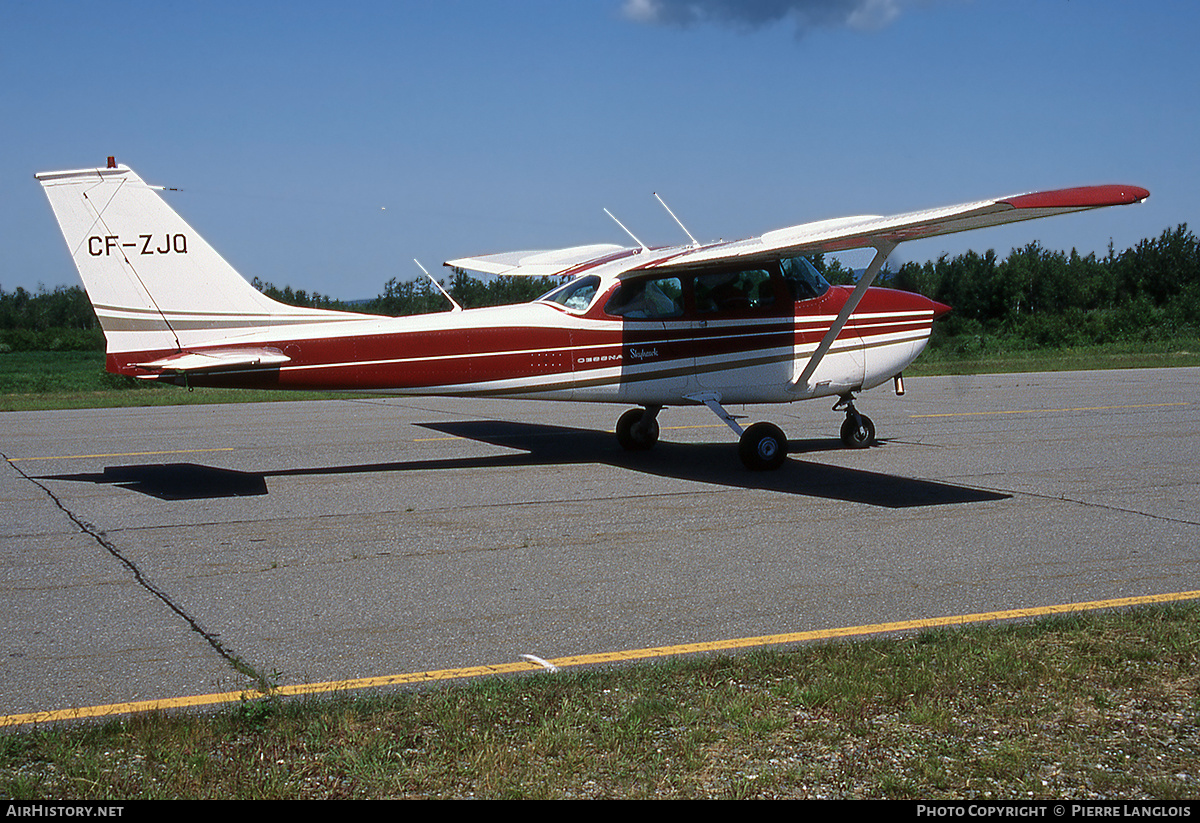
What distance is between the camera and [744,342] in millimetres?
11898

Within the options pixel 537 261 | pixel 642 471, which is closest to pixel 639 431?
pixel 642 471

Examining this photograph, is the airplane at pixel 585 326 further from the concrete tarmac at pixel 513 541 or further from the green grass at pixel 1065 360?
the green grass at pixel 1065 360

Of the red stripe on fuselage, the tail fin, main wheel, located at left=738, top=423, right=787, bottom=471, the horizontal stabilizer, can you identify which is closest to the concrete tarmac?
main wheel, located at left=738, top=423, right=787, bottom=471

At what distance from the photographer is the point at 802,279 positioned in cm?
1228

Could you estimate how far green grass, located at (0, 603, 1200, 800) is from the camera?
12.3 ft

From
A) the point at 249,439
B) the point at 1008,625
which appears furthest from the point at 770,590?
the point at 249,439

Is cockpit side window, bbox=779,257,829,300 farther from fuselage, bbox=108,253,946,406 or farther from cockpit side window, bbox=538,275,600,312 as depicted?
cockpit side window, bbox=538,275,600,312

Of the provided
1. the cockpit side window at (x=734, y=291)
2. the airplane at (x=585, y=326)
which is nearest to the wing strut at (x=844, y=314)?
the airplane at (x=585, y=326)

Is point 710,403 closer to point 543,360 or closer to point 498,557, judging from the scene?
point 543,360

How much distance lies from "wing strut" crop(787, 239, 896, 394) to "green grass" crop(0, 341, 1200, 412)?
12.3 metres

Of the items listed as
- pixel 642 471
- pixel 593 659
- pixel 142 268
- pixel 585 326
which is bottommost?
pixel 593 659

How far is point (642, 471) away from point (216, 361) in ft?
14.8

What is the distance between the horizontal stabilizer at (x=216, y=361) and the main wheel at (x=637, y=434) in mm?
4419

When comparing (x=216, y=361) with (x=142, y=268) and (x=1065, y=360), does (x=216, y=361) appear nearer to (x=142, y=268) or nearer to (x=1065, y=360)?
(x=142, y=268)
